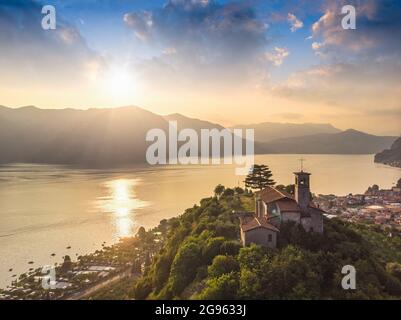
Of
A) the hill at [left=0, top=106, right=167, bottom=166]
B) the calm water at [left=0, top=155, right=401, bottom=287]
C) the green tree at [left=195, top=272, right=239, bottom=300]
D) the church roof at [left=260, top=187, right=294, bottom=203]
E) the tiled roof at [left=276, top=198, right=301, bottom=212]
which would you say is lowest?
the calm water at [left=0, top=155, right=401, bottom=287]

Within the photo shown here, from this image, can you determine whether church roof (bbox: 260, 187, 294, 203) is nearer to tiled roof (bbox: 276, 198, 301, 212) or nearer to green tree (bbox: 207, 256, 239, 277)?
tiled roof (bbox: 276, 198, 301, 212)

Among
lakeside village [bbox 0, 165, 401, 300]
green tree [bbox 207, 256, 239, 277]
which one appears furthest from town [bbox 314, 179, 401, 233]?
green tree [bbox 207, 256, 239, 277]

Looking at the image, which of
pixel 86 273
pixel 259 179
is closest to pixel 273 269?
pixel 259 179

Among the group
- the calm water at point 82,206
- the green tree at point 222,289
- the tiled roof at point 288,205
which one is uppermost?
the tiled roof at point 288,205

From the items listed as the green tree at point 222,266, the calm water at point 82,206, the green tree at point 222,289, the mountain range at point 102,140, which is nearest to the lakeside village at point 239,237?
the green tree at point 222,266

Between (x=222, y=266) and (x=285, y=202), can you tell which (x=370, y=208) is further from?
(x=222, y=266)

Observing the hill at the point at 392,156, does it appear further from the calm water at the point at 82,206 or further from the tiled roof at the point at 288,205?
the tiled roof at the point at 288,205

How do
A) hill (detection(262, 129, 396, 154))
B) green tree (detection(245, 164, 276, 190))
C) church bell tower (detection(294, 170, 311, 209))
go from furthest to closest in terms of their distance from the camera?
1. hill (detection(262, 129, 396, 154))
2. green tree (detection(245, 164, 276, 190))
3. church bell tower (detection(294, 170, 311, 209))

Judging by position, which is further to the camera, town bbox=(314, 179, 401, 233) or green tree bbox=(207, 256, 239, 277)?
town bbox=(314, 179, 401, 233)
